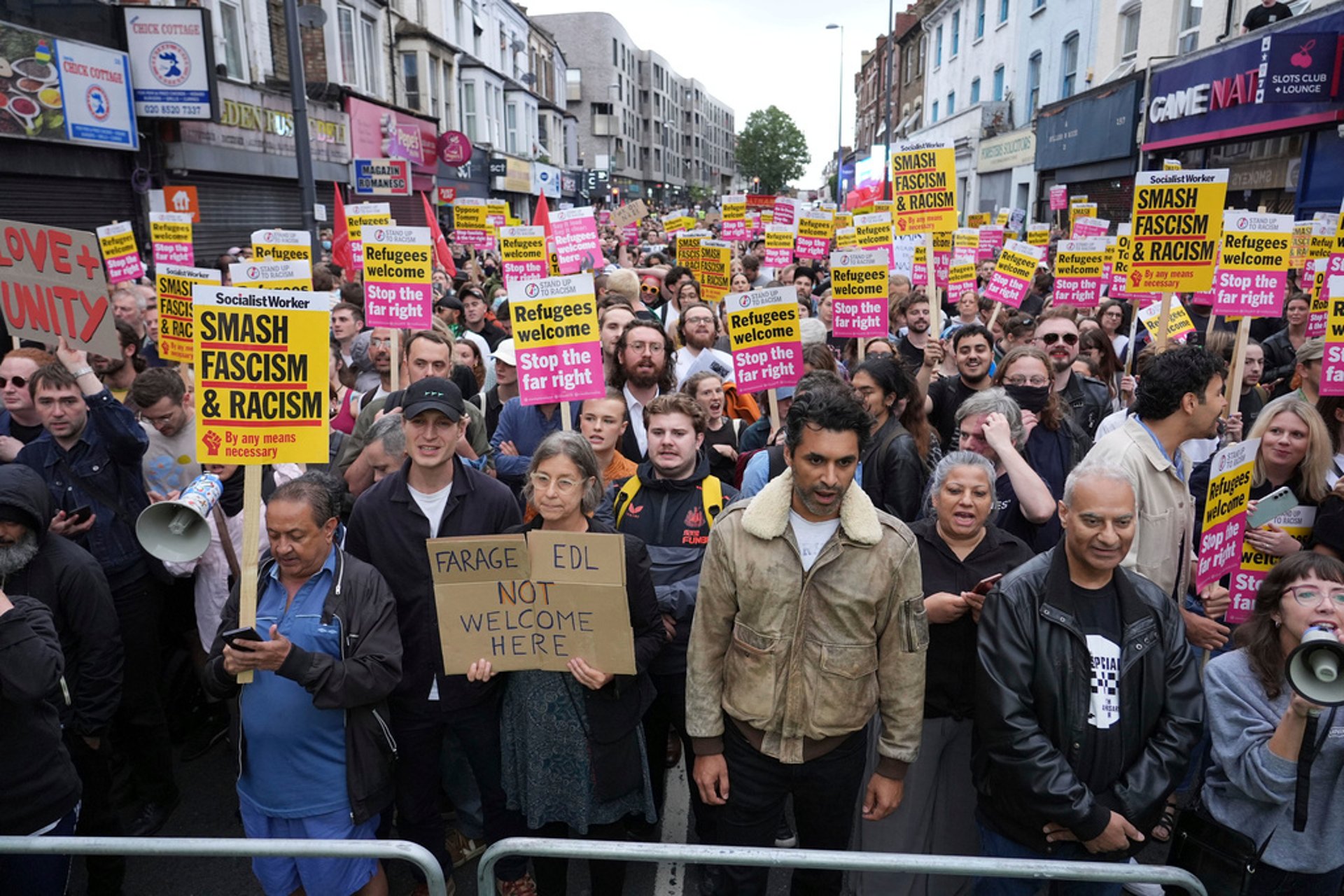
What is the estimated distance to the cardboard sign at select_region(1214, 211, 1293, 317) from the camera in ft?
21.3

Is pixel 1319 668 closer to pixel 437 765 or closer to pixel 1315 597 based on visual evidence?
pixel 1315 597

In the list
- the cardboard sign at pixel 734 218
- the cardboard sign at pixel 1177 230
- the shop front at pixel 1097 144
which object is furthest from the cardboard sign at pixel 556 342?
the shop front at pixel 1097 144

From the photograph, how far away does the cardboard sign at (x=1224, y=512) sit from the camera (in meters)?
3.65

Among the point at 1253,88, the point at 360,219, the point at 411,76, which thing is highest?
the point at 411,76

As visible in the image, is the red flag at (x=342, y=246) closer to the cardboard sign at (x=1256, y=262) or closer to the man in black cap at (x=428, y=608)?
the man in black cap at (x=428, y=608)

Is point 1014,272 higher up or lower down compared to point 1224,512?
higher up

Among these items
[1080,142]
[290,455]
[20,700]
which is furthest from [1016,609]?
[1080,142]

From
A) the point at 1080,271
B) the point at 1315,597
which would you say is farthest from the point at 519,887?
the point at 1080,271

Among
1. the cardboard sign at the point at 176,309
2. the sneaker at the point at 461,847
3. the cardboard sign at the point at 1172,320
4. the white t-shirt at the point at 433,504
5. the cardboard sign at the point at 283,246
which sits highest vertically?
the cardboard sign at the point at 283,246

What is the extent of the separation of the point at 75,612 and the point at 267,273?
1.89 metres

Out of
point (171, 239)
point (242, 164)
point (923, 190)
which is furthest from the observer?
point (242, 164)

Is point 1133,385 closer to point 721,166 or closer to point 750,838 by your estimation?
point 750,838

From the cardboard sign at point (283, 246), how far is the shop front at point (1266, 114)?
10.8 meters

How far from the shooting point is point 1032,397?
4.96 metres
